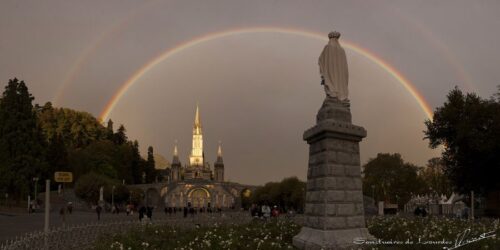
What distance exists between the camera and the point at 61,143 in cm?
8356

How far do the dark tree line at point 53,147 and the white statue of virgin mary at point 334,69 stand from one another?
48673 millimetres

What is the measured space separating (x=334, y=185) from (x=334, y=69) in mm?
3686

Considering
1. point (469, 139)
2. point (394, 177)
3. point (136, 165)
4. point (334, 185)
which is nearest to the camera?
point (334, 185)

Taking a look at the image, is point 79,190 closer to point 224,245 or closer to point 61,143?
point 61,143

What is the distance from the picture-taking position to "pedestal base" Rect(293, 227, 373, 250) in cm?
1248

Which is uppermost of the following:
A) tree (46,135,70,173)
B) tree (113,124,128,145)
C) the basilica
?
tree (113,124,128,145)

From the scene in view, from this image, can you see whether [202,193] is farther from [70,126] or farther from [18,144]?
[18,144]

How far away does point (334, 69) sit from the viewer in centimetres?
1430

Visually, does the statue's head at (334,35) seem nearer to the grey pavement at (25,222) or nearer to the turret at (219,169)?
the grey pavement at (25,222)

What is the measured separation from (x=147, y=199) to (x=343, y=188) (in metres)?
120

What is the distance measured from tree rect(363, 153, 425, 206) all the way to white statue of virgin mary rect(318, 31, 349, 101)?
75284 mm

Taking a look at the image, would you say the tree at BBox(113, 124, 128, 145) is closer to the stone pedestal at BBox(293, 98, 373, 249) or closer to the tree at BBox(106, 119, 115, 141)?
the tree at BBox(106, 119, 115, 141)

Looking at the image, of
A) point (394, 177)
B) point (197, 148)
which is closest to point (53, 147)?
point (394, 177)

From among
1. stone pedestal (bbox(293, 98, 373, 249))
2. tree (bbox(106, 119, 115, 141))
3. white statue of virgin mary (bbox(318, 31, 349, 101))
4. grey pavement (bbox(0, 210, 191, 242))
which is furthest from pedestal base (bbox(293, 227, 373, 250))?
tree (bbox(106, 119, 115, 141))
